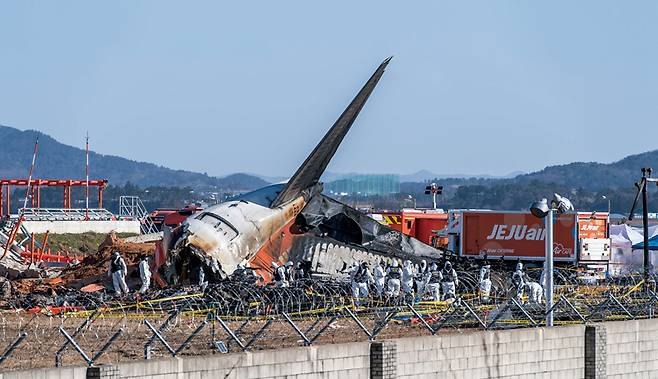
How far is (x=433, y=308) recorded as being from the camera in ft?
105

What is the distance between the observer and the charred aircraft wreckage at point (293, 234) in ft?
134

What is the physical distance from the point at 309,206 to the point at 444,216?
23.7m

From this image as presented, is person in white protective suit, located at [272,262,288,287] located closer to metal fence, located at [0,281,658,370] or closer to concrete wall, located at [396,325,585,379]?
metal fence, located at [0,281,658,370]

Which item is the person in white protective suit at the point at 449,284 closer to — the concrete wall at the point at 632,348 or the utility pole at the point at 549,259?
the utility pole at the point at 549,259

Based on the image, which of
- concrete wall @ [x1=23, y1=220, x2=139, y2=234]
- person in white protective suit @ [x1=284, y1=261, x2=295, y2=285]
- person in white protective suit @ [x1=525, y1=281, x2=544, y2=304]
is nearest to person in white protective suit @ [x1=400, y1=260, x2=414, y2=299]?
person in white protective suit @ [x1=525, y1=281, x2=544, y2=304]

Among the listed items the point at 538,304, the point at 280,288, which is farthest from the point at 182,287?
the point at 538,304

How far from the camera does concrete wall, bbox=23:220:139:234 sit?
304ft

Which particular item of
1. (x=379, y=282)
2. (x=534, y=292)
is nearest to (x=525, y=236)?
(x=379, y=282)

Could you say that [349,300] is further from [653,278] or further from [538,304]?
[653,278]

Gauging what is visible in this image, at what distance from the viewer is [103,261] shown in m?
47.9

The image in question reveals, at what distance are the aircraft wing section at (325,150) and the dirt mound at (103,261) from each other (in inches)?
198

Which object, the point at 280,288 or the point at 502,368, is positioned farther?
the point at 280,288

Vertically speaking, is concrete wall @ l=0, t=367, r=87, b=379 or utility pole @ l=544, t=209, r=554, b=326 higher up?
utility pole @ l=544, t=209, r=554, b=326

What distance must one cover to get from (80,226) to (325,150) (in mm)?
51188
